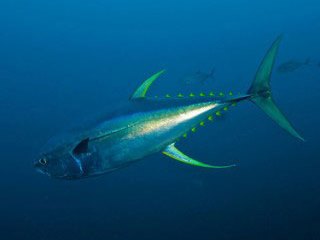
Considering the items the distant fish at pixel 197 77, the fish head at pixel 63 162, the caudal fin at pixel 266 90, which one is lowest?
the fish head at pixel 63 162

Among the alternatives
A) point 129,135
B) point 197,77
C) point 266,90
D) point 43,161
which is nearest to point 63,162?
point 43,161

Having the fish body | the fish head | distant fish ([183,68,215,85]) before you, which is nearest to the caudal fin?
the fish body

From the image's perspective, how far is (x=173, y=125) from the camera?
2098mm

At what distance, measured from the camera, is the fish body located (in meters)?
1.99

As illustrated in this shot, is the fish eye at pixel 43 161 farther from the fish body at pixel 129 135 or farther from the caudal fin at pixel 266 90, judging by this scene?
the caudal fin at pixel 266 90

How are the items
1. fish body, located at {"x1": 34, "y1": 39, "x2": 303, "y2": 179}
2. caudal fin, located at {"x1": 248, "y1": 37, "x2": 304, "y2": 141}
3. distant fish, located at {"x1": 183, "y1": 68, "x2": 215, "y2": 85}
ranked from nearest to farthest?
fish body, located at {"x1": 34, "y1": 39, "x2": 303, "y2": 179} < caudal fin, located at {"x1": 248, "y1": 37, "x2": 304, "y2": 141} < distant fish, located at {"x1": 183, "y1": 68, "x2": 215, "y2": 85}

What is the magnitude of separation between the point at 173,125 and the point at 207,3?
218 feet

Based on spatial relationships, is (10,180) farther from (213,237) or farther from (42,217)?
(213,237)

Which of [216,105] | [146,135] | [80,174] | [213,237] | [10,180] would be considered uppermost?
[10,180]

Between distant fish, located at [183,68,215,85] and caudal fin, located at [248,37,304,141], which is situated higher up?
distant fish, located at [183,68,215,85]

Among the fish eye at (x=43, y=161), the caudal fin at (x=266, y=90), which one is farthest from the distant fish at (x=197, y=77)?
the fish eye at (x=43, y=161)

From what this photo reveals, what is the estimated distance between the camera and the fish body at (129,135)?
1.99 m

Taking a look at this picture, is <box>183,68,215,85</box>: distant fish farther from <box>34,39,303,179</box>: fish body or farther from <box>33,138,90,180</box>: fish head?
<box>33,138,90,180</box>: fish head

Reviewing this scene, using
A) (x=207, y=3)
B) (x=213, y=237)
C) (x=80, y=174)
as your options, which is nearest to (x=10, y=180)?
(x=213, y=237)
